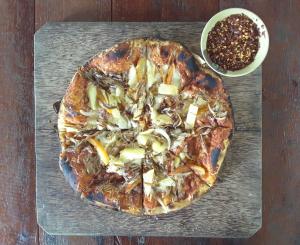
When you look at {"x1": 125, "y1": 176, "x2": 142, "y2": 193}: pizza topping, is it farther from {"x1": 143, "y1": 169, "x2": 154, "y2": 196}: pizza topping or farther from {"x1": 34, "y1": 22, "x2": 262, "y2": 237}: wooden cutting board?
{"x1": 34, "y1": 22, "x2": 262, "y2": 237}: wooden cutting board

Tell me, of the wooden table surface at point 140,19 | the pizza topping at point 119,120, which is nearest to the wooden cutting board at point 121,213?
the wooden table surface at point 140,19

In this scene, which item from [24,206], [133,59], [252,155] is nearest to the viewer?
[133,59]

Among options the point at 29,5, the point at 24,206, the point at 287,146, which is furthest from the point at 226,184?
the point at 29,5

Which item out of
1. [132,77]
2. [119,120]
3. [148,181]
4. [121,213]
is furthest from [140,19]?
[121,213]

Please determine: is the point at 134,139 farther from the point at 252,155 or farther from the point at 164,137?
the point at 252,155

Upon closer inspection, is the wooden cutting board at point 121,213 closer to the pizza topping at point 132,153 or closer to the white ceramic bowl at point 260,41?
the white ceramic bowl at point 260,41

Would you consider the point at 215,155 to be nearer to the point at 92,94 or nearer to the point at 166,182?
the point at 166,182
